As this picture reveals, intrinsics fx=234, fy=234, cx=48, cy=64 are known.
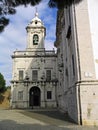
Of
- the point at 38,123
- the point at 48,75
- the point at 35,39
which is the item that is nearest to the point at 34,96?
the point at 48,75

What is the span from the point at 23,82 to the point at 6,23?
34.9 metres

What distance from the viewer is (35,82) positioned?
139 ft

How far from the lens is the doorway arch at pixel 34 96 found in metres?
42.3

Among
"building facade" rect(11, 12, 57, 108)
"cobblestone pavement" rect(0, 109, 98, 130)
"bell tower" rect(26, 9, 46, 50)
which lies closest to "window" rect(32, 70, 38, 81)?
"building facade" rect(11, 12, 57, 108)

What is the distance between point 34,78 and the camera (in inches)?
1692

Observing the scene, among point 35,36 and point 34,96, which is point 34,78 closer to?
point 34,96

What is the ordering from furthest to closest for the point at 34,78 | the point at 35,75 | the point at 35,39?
the point at 35,39
the point at 35,75
the point at 34,78

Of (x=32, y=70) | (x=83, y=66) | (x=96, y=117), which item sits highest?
(x=32, y=70)

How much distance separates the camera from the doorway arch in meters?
42.3

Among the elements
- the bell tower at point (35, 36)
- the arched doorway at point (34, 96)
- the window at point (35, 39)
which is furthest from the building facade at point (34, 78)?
the window at point (35, 39)

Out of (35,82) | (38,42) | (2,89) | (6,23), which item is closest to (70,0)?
(6,23)

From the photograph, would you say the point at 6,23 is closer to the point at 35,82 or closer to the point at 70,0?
the point at 70,0

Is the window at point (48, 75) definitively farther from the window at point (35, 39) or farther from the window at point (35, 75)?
the window at point (35, 39)

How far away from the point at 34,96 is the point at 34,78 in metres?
3.32
